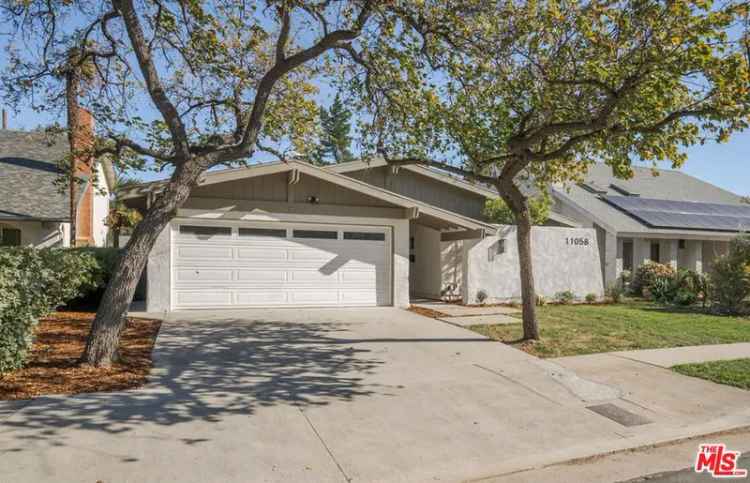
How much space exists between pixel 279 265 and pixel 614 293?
11.5 metres

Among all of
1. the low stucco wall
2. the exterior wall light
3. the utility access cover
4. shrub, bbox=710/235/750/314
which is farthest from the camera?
the exterior wall light

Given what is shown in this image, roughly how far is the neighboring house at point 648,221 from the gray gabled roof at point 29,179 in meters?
16.5

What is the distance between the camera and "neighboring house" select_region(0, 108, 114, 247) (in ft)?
48.4

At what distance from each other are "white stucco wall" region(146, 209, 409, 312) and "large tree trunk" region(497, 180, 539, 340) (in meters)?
4.76

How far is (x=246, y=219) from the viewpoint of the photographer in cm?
1255

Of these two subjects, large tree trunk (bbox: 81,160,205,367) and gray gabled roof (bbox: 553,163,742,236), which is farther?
gray gabled roof (bbox: 553,163,742,236)

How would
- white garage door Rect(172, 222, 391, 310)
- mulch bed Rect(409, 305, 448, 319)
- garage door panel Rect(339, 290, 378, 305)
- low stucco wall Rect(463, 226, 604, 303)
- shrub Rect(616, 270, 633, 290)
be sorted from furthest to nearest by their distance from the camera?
1. shrub Rect(616, 270, 633, 290)
2. low stucco wall Rect(463, 226, 604, 303)
3. garage door panel Rect(339, 290, 378, 305)
4. mulch bed Rect(409, 305, 448, 319)
5. white garage door Rect(172, 222, 391, 310)

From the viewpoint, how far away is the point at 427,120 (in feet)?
32.9

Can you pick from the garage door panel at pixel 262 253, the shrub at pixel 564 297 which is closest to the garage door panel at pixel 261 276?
the garage door panel at pixel 262 253

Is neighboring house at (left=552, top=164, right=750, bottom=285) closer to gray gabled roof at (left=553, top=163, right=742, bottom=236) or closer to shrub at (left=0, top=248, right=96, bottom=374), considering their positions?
gray gabled roof at (left=553, top=163, right=742, bottom=236)

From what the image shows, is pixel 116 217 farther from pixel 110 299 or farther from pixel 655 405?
pixel 655 405

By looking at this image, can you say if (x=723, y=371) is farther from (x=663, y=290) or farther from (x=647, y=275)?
(x=647, y=275)

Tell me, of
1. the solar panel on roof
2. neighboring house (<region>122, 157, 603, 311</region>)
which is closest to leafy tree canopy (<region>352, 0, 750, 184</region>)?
neighboring house (<region>122, 157, 603, 311</region>)

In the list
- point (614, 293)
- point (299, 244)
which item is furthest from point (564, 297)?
point (299, 244)
